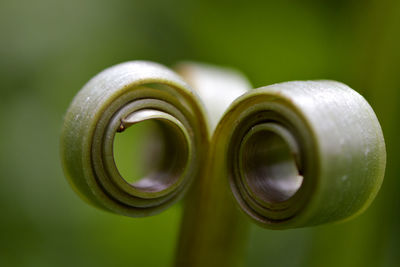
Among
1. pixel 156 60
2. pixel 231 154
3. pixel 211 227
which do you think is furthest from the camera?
pixel 156 60

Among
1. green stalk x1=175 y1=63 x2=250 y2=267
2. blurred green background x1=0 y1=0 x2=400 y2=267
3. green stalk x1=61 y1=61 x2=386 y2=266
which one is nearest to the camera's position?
green stalk x1=61 y1=61 x2=386 y2=266

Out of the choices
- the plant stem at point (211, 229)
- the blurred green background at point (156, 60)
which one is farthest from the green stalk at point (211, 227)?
the blurred green background at point (156, 60)

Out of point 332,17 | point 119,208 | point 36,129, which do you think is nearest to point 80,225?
point 36,129

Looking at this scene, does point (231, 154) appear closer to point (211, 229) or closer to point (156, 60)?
point (211, 229)

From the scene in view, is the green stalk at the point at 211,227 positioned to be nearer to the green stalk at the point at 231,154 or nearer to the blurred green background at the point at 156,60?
the green stalk at the point at 231,154

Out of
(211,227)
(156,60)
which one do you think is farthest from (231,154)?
(156,60)

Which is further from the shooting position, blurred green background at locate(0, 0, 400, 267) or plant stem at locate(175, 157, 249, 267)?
blurred green background at locate(0, 0, 400, 267)

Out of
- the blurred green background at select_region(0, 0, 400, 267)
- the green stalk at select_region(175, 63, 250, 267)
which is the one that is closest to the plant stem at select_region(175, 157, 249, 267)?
the green stalk at select_region(175, 63, 250, 267)

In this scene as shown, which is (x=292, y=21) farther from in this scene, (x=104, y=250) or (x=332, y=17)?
(x=104, y=250)

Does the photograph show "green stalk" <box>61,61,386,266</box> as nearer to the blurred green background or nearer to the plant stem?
the plant stem

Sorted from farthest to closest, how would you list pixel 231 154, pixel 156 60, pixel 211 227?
pixel 156 60
pixel 211 227
pixel 231 154
